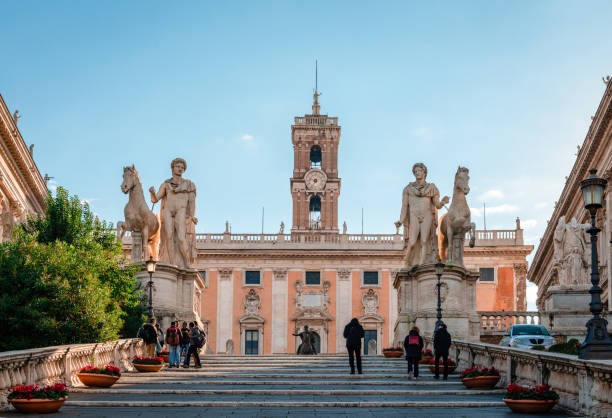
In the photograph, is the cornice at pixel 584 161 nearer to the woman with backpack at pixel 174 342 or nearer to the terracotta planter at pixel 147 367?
the woman with backpack at pixel 174 342

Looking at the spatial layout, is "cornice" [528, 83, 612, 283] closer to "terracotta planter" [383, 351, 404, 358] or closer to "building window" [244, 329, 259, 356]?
"terracotta planter" [383, 351, 404, 358]

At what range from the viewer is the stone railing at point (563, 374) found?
12.0 metres

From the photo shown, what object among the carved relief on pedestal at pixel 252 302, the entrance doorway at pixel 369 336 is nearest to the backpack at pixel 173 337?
the entrance doorway at pixel 369 336

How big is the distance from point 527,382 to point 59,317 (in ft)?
42.6

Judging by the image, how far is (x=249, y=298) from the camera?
239 ft

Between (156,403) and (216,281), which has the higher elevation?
(216,281)

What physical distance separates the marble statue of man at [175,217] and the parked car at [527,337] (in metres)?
10.5

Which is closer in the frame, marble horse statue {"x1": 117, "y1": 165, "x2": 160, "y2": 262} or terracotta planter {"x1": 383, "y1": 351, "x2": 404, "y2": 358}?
terracotta planter {"x1": 383, "y1": 351, "x2": 404, "y2": 358}

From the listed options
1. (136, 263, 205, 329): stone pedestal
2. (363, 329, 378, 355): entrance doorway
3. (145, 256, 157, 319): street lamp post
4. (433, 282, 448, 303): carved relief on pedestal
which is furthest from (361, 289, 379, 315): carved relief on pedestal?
(145, 256, 157, 319): street lamp post

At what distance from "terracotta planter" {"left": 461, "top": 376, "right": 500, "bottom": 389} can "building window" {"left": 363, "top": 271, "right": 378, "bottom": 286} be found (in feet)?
183

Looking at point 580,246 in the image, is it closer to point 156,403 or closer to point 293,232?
point 156,403

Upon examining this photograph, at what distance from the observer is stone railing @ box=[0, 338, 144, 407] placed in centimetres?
1399

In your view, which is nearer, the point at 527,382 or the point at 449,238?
the point at 527,382

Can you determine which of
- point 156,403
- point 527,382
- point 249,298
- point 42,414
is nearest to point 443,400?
point 527,382
